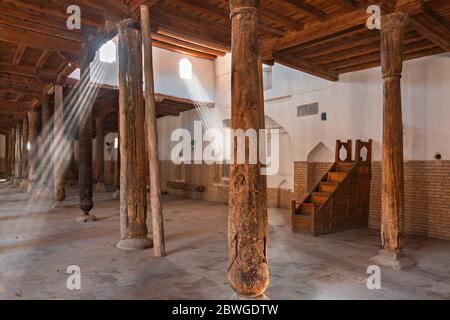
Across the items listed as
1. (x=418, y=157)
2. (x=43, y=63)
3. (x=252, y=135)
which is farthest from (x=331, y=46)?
(x=43, y=63)

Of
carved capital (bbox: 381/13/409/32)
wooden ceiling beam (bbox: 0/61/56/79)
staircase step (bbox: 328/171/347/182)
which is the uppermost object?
wooden ceiling beam (bbox: 0/61/56/79)

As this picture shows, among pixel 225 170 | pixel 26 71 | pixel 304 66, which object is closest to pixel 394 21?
pixel 304 66

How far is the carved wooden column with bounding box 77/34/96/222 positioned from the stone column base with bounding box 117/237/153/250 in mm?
3343

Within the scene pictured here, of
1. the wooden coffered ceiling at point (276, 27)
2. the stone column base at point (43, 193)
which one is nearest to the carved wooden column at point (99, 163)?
the stone column base at point (43, 193)

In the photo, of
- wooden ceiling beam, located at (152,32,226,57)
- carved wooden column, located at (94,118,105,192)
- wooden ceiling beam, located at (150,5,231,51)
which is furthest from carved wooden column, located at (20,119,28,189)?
wooden ceiling beam, located at (150,5,231,51)

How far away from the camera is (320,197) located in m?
8.81

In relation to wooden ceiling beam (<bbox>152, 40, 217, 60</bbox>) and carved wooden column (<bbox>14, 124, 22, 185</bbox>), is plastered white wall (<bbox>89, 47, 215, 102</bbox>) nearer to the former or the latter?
wooden ceiling beam (<bbox>152, 40, 217, 60</bbox>)

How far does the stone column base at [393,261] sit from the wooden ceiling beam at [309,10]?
4656 millimetres

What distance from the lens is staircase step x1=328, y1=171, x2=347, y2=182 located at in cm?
912

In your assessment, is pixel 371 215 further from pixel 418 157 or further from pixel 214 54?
pixel 214 54

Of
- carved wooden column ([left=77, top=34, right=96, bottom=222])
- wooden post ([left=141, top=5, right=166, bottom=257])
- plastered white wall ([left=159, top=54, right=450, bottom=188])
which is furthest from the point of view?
carved wooden column ([left=77, top=34, right=96, bottom=222])

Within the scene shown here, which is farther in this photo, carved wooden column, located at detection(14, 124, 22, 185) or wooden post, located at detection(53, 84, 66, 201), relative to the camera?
carved wooden column, located at detection(14, 124, 22, 185)

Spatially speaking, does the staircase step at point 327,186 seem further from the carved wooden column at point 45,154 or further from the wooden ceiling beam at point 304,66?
the carved wooden column at point 45,154

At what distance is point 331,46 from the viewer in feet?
28.1
